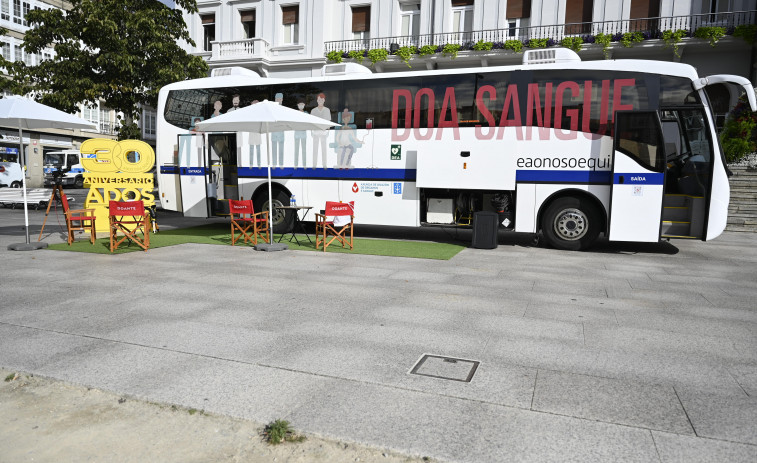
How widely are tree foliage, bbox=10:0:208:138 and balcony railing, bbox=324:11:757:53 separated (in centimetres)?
1064

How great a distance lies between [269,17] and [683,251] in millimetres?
24463

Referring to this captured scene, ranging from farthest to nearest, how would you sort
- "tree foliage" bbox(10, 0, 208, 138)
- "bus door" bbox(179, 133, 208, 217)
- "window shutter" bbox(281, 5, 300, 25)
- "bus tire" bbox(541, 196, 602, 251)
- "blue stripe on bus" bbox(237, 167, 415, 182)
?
"window shutter" bbox(281, 5, 300, 25), "tree foliage" bbox(10, 0, 208, 138), "bus door" bbox(179, 133, 208, 217), "blue stripe on bus" bbox(237, 167, 415, 182), "bus tire" bbox(541, 196, 602, 251)

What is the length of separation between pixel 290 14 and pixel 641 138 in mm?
23185

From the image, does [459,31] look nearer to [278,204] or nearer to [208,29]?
[208,29]

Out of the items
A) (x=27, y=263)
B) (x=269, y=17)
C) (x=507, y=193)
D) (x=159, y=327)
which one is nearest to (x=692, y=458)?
(x=159, y=327)

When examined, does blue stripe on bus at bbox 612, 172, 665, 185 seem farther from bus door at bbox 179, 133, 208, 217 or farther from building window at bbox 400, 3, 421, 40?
building window at bbox 400, 3, 421, 40

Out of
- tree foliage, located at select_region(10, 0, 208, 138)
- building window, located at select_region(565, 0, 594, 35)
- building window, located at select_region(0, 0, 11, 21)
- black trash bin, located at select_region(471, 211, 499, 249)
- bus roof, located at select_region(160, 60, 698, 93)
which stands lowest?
black trash bin, located at select_region(471, 211, 499, 249)

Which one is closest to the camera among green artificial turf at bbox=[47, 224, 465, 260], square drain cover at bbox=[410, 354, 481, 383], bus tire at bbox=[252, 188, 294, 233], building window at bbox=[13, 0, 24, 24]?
square drain cover at bbox=[410, 354, 481, 383]

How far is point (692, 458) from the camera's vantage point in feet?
8.68

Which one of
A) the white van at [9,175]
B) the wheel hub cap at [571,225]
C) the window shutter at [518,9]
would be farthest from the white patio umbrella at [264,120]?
the white van at [9,175]

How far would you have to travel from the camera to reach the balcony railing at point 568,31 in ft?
69.0

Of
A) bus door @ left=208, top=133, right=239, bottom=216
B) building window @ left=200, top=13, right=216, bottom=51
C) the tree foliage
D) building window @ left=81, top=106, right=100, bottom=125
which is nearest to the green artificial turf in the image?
bus door @ left=208, top=133, right=239, bottom=216

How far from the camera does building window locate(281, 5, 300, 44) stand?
91.1ft

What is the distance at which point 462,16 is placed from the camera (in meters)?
24.8
